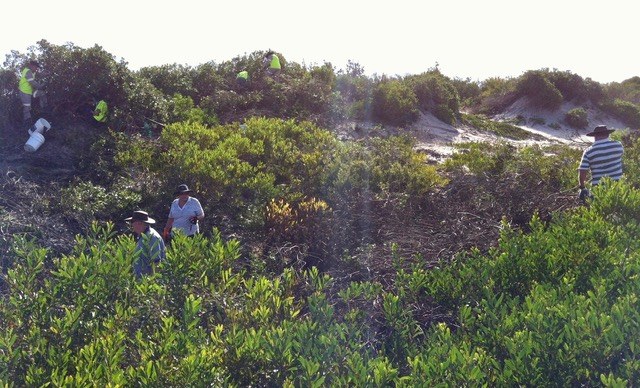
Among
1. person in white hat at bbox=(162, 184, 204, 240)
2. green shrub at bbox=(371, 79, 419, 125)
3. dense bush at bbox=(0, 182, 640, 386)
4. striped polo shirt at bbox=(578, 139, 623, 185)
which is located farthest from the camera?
green shrub at bbox=(371, 79, 419, 125)

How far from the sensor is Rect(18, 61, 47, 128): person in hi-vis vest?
12.3m

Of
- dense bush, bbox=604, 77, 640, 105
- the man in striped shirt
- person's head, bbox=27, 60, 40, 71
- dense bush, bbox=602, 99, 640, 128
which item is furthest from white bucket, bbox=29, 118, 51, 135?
dense bush, bbox=604, 77, 640, 105

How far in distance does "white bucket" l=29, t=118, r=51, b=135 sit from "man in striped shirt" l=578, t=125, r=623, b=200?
897cm

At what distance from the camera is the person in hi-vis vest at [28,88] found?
12.3m

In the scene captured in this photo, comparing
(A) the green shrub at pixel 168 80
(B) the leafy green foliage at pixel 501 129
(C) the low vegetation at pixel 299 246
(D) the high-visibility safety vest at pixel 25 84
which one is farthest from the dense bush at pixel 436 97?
(D) the high-visibility safety vest at pixel 25 84

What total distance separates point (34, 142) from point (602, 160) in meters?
9.03

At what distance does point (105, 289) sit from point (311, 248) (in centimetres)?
409

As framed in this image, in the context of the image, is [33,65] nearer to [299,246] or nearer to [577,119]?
[299,246]

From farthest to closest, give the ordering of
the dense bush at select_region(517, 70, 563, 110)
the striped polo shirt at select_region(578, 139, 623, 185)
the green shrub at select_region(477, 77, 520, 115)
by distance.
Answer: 1. the green shrub at select_region(477, 77, 520, 115)
2. the dense bush at select_region(517, 70, 563, 110)
3. the striped polo shirt at select_region(578, 139, 623, 185)

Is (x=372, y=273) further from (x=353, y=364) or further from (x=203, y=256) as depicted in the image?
(x=353, y=364)

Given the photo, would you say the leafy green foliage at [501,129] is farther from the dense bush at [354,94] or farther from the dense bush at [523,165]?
the dense bush at [523,165]

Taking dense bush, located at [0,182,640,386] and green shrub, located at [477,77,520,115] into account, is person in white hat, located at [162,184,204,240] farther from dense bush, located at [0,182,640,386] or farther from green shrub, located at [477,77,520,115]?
green shrub, located at [477,77,520,115]

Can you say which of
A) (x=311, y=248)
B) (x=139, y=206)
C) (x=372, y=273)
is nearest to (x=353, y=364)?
(x=372, y=273)

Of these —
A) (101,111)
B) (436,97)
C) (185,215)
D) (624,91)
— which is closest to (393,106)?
(436,97)
